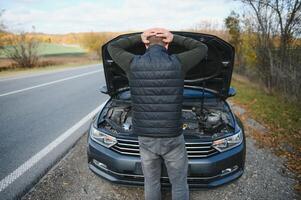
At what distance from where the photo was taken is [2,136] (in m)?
5.66

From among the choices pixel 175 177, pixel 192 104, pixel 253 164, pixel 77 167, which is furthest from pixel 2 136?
pixel 253 164

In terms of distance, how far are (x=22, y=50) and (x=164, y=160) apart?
26.4m

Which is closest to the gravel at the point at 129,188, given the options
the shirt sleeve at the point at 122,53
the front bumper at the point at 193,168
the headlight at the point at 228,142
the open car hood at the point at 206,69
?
the front bumper at the point at 193,168

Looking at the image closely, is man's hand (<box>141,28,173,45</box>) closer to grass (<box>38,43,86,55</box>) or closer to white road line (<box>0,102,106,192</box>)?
white road line (<box>0,102,106,192</box>)

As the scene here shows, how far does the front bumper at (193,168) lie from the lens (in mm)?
3188

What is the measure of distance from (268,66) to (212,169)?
11.3m

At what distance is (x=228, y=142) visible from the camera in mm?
3406

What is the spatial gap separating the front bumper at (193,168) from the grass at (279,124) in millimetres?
1075

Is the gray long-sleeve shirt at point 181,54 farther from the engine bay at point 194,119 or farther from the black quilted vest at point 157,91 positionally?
the engine bay at point 194,119

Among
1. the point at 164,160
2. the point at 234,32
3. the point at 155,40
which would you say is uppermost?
the point at 155,40

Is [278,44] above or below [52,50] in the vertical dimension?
above

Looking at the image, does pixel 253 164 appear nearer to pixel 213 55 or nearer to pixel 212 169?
pixel 212 169

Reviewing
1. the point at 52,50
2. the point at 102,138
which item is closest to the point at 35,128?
the point at 102,138

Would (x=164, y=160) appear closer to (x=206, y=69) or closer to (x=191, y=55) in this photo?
(x=191, y=55)
